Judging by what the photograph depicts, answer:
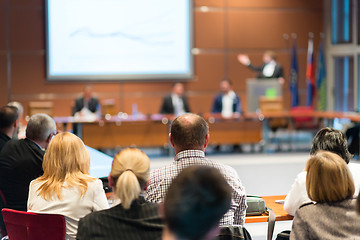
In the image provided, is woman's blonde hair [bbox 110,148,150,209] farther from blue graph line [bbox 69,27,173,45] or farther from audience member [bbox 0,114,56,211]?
blue graph line [bbox 69,27,173,45]

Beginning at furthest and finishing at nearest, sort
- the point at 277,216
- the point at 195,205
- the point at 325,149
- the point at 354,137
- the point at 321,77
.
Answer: the point at 321,77 < the point at 354,137 < the point at 325,149 < the point at 277,216 < the point at 195,205

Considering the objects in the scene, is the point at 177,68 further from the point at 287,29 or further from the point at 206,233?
the point at 206,233

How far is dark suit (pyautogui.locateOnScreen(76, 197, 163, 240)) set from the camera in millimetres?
2107

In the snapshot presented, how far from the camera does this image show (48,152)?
2902mm

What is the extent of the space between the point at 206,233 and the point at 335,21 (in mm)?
12677

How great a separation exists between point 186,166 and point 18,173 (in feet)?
4.45

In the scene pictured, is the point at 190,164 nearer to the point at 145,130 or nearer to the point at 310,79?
the point at 145,130

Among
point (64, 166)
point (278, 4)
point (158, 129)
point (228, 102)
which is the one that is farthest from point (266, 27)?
point (64, 166)

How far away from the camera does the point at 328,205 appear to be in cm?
245

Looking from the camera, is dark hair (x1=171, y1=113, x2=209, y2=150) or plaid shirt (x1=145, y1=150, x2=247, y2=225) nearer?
plaid shirt (x1=145, y1=150, x2=247, y2=225)

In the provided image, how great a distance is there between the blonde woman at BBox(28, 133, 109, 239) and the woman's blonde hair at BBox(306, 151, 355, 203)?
3.55ft

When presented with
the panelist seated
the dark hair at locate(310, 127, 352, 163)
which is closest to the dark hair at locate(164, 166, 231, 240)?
the dark hair at locate(310, 127, 352, 163)

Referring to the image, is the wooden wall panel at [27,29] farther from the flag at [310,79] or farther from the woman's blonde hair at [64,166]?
the woman's blonde hair at [64,166]

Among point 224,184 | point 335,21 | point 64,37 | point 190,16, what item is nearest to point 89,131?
point 64,37
